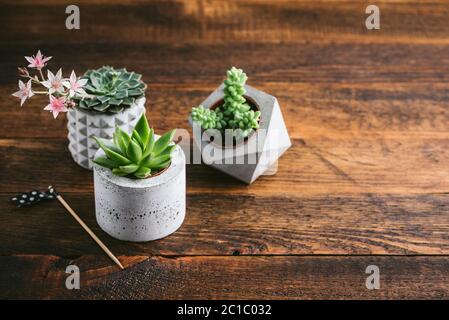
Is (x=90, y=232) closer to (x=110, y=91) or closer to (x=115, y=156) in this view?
(x=115, y=156)

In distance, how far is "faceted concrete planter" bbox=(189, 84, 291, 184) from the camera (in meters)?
1.65

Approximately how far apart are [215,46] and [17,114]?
1.78 ft

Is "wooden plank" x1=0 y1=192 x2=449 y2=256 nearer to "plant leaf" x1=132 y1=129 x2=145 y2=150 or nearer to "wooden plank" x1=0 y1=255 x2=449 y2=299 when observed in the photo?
"wooden plank" x1=0 y1=255 x2=449 y2=299

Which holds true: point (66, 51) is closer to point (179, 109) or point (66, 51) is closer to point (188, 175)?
point (179, 109)

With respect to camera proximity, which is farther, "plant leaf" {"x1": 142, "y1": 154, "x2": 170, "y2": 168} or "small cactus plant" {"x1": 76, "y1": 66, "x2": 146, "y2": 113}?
"small cactus plant" {"x1": 76, "y1": 66, "x2": 146, "y2": 113}

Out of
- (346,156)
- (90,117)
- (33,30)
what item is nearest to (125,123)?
(90,117)

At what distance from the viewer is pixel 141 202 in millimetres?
1497

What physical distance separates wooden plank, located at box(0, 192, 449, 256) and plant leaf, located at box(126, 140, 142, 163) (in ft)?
0.56

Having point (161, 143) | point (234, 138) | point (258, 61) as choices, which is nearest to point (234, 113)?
point (234, 138)

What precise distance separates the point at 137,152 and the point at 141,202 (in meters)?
0.09

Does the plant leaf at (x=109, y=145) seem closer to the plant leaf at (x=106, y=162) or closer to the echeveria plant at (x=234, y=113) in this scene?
the plant leaf at (x=106, y=162)

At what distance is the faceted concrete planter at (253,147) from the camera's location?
1647 millimetres

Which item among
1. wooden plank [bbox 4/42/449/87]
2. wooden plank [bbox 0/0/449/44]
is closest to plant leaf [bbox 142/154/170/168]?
wooden plank [bbox 4/42/449/87]

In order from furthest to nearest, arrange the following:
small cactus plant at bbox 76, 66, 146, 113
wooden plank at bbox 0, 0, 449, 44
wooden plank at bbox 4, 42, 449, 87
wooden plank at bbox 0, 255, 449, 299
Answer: wooden plank at bbox 0, 0, 449, 44, wooden plank at bbox 4, 42, 449, 87, small cactus plant at bbox 76, 66, 146, 113, wooden plank at bbox 0, 255, 449, 299
